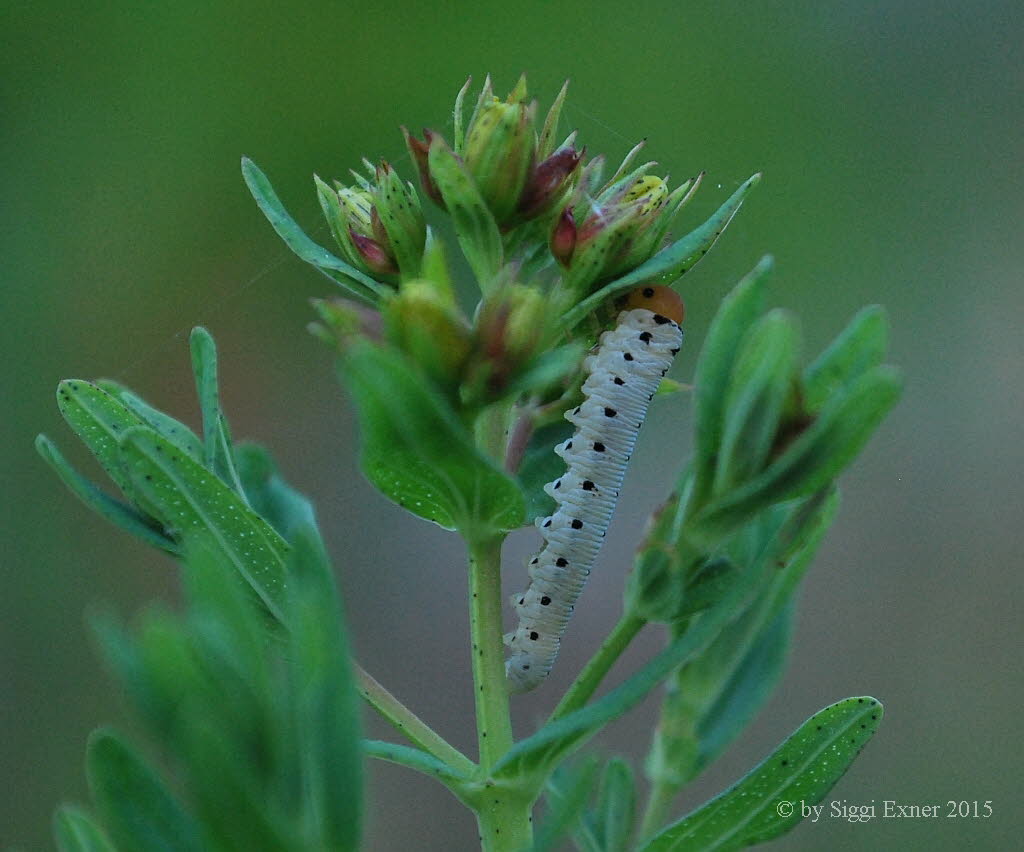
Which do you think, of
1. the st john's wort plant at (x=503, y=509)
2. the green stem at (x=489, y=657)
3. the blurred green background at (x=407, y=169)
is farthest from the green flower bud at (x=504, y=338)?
the blurred green background at (x=407, y=169)

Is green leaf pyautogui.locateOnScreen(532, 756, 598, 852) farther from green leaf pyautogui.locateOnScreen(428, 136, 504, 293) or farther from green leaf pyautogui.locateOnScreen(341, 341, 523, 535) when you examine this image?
green leaf pyautogui.locateOnScreen(428, 136, 504, 293)

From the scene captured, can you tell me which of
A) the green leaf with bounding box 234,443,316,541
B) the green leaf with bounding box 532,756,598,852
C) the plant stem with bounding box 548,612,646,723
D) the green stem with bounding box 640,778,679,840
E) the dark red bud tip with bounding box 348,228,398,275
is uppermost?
the dark red bud tip with bounding box 348,228,398,275

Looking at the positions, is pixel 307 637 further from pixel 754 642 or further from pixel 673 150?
pixel 673 150

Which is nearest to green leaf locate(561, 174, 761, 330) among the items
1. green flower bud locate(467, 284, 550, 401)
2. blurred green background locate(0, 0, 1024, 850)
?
green flower bud locate(467, 284, 550, 401)

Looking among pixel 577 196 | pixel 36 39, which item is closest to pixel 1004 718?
pixel 577 196

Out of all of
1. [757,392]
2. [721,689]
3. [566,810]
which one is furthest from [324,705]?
[721,689]

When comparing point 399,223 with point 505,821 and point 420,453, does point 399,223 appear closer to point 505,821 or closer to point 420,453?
point 420,453

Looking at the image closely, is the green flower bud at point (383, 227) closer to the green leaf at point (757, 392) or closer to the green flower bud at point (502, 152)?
the green flower bud at point (502, 152)
